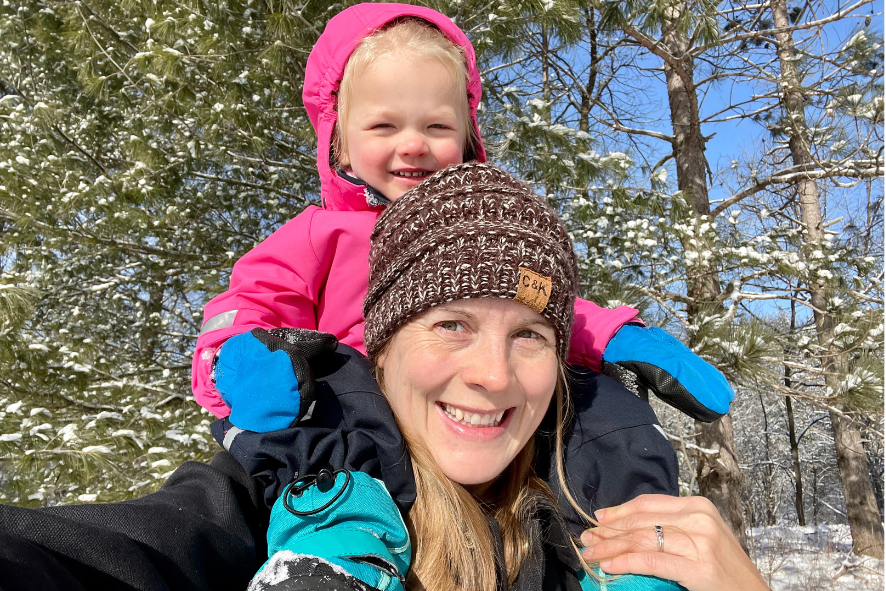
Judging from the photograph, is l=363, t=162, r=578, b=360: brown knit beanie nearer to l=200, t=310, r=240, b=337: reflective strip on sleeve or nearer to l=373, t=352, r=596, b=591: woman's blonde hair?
l=373, t=352, r=596, b=591: woman's blonde hair

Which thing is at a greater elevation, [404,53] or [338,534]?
[404,53]

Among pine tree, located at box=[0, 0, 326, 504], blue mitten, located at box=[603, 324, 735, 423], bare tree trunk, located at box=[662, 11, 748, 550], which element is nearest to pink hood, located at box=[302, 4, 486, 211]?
blue mitten, located at box=[603, 324, 735, 423]

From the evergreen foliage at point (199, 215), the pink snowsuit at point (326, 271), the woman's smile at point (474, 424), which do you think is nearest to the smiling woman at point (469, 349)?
the woman's smile at point (474, 424)

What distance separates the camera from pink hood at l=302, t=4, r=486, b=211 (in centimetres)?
161

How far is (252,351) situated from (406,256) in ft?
1.26

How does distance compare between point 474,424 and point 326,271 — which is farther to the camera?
point 326,271

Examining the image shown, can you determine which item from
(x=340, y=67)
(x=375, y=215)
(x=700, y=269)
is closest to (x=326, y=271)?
(x=375, y=215)

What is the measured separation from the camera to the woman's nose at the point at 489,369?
42.0 inches

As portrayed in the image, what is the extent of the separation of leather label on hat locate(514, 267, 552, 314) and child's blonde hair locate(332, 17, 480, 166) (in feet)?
2.24

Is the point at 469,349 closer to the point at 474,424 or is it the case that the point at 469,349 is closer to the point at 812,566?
the point at 474,424

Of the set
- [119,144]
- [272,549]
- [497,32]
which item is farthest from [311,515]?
[119,144]

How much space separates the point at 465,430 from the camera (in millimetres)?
1129

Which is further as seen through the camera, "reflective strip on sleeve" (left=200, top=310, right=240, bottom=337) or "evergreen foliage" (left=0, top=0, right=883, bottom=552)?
"evergreen foliage" (left=0, top=0, right=883, bottom=552)

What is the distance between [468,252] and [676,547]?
708 millimetres
